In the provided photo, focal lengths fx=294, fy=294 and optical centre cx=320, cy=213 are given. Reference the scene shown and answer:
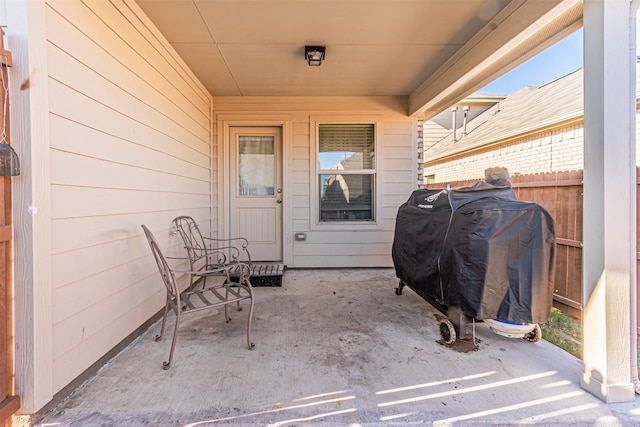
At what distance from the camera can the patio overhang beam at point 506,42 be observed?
1901 mm

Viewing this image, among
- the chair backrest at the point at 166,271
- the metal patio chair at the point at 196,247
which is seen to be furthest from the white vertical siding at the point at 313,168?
the chair backrest at the point at 166,271

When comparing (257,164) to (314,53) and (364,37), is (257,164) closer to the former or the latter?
(314,53)

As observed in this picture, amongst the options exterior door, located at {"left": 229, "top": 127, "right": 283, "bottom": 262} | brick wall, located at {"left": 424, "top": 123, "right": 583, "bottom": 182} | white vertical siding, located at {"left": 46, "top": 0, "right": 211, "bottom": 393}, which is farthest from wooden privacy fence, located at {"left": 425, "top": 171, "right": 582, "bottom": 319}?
white vertical siding, located at {"left": 46, "top": 0, "right": 211, "bottom": 393}

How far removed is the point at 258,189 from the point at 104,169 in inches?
97.6

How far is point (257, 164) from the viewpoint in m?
4.25

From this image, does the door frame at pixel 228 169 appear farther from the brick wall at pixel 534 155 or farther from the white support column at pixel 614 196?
the brick wall at pixel 534 155

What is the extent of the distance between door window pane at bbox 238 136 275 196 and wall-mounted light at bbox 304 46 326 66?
61.5 inches

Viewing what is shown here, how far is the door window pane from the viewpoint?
167 inches

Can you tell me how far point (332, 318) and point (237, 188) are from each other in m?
2.44

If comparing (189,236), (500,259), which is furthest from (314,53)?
(500,259)

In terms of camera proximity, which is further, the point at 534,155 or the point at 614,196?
the point at 534,155

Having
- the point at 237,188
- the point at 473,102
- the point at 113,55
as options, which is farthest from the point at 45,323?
the point at 473,102

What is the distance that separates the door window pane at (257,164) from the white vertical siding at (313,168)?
0.25 meters

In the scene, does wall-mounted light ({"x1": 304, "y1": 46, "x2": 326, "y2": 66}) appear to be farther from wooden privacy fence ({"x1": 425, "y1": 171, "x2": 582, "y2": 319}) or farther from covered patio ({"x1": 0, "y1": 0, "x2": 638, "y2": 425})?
wooden privacy fence ({"x1": 425, "y1": 171, "x2": 582, "y2": 319})
